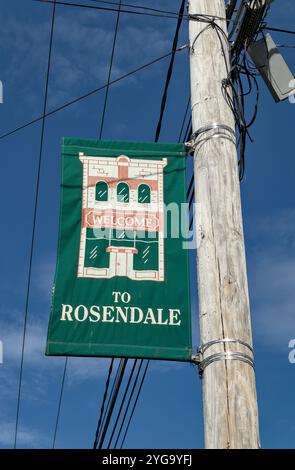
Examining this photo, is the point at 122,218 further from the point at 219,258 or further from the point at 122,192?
the point at 219,258

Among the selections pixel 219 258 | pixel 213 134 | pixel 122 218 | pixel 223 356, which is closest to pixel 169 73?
pixel 213 134

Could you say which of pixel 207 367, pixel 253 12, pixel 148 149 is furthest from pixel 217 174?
pixel 253 12

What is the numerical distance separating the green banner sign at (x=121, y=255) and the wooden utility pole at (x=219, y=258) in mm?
238

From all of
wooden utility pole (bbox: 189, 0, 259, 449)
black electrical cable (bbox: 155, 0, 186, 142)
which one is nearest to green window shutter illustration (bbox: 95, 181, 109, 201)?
wooden utility pole (bbox: 189, 0, 259, 449)

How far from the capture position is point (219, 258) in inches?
200

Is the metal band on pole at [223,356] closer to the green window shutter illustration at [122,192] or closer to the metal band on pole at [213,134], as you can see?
the green window shutter illustration at [122,192]

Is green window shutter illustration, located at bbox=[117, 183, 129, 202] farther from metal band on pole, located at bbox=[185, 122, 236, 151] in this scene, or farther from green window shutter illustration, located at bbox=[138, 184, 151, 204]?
metal band on pole, located at bbox=[185, 122, 236, 151]

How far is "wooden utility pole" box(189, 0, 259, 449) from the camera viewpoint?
175 inches

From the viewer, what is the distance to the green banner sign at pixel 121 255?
4949mm

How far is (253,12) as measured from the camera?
6574mm

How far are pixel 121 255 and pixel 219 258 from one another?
0.77 meters

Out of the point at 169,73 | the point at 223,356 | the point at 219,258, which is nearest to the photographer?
the point at 223,356
